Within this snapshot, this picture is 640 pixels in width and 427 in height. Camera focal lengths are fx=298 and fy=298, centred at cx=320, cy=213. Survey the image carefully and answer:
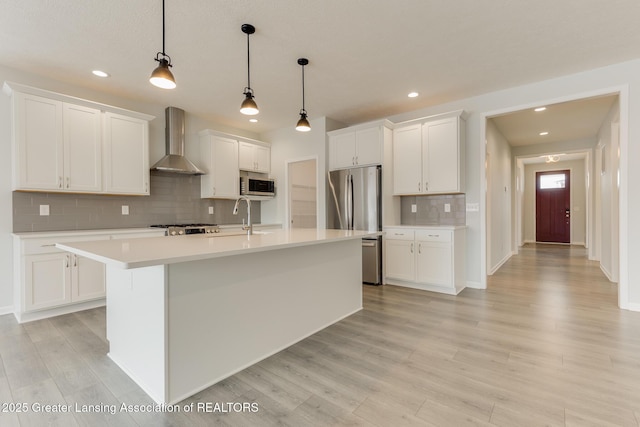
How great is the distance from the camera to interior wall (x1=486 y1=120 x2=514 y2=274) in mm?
5191

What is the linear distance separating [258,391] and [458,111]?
396cm

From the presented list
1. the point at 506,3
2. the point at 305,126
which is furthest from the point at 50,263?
the point at 506,3

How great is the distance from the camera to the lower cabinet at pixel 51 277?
118 inches

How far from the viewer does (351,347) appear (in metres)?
2.39

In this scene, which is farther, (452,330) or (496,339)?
(452,330)

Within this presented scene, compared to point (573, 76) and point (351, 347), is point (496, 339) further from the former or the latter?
point (573, 76)

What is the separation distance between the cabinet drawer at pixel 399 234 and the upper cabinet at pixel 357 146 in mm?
1020

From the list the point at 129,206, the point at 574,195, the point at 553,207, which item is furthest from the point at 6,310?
the point at 574,195

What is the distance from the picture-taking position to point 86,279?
11.1 ft

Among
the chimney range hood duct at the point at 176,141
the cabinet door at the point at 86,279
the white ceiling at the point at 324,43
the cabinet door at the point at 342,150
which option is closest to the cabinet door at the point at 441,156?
the white ceiling at the point at 324,43

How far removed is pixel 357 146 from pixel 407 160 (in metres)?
0.80

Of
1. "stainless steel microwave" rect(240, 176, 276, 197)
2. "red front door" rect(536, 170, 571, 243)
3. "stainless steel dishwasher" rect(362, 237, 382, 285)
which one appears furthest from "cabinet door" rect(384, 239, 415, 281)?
"red front door" rect(536, 170, 571, 243)

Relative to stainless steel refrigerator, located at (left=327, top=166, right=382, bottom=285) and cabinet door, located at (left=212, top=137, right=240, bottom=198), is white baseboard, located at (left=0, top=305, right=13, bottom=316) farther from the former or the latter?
stainless steel refrigerator, located at (left=327, top=166, right=382, bottom=285)

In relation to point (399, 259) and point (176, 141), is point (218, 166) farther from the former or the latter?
point (399, 259)
